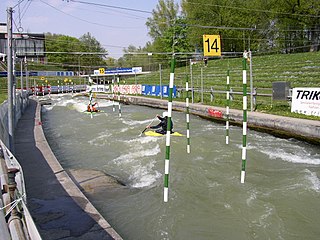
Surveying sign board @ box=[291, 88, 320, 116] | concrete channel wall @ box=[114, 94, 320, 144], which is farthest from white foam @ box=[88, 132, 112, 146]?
sign board @ box=[291, 88, 320, 116]

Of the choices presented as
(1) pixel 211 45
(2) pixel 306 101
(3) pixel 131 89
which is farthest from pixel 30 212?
(3) pixel 131 89

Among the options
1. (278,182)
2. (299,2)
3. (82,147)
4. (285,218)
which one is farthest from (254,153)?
(299,2)

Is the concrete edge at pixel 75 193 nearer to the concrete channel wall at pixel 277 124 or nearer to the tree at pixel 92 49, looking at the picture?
the concrete channel wall at pixel 277 124

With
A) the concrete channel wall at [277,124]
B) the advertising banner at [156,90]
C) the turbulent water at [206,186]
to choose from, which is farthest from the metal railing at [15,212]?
the advertising banner at [156,90]

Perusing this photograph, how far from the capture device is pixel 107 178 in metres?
8.35

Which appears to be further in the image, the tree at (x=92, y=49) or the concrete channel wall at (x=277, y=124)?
the tree at (x=92, y=49)

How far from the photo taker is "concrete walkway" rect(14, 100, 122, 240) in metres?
5.19

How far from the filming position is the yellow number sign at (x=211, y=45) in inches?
709

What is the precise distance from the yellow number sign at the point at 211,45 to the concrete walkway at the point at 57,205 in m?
10.8

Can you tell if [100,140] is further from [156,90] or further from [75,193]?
[156,90]

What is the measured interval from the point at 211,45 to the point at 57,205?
45.5 ft

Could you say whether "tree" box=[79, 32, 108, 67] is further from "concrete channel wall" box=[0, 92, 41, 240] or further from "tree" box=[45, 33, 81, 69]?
"concrete channel wall" box=[0, 92, 41, 240]

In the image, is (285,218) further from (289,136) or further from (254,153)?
(289,136)

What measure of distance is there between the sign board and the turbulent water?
2.60 meters
